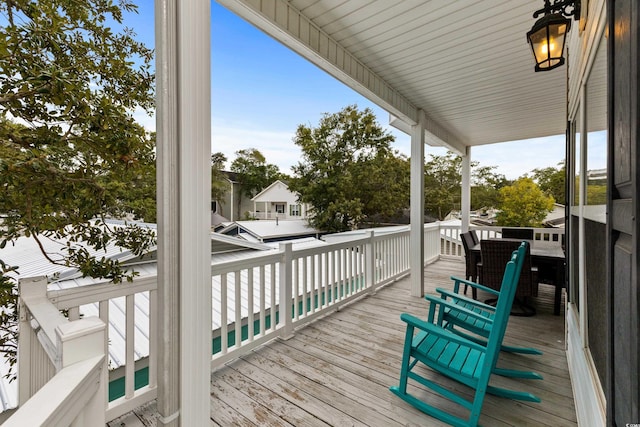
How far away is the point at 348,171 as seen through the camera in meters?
15.3

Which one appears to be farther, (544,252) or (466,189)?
(466,189)

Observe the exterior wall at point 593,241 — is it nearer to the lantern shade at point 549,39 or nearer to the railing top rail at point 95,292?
the lantern shade at point 549,39

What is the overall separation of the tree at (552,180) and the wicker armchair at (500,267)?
233 inches

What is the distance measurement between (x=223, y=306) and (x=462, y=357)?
1.80m

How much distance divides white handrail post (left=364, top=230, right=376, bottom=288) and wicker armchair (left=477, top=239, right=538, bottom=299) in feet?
4.70

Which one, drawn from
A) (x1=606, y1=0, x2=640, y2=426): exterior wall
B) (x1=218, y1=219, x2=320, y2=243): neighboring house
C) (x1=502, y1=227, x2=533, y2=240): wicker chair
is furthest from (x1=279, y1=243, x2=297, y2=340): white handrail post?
(x1=502, y1=227, x2=533, y2=240): wicker chair

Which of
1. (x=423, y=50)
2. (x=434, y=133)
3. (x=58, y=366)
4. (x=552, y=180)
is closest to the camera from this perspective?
(x=58, y=366)

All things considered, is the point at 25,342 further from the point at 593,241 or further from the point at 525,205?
the point at 525,205

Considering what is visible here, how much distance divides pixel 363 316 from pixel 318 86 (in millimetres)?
12769

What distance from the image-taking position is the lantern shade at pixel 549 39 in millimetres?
1741

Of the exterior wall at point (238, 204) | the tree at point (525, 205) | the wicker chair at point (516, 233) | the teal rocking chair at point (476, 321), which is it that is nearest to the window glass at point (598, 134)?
the teal rocking chair at point (476, 321)

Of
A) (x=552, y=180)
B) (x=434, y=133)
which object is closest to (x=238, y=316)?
(x=434, y=133)

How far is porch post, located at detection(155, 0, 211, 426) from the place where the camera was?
1172 mm

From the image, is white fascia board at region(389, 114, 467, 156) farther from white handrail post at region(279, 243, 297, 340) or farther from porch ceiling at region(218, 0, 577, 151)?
white handrail post at region(279, 243, 297, 340)
